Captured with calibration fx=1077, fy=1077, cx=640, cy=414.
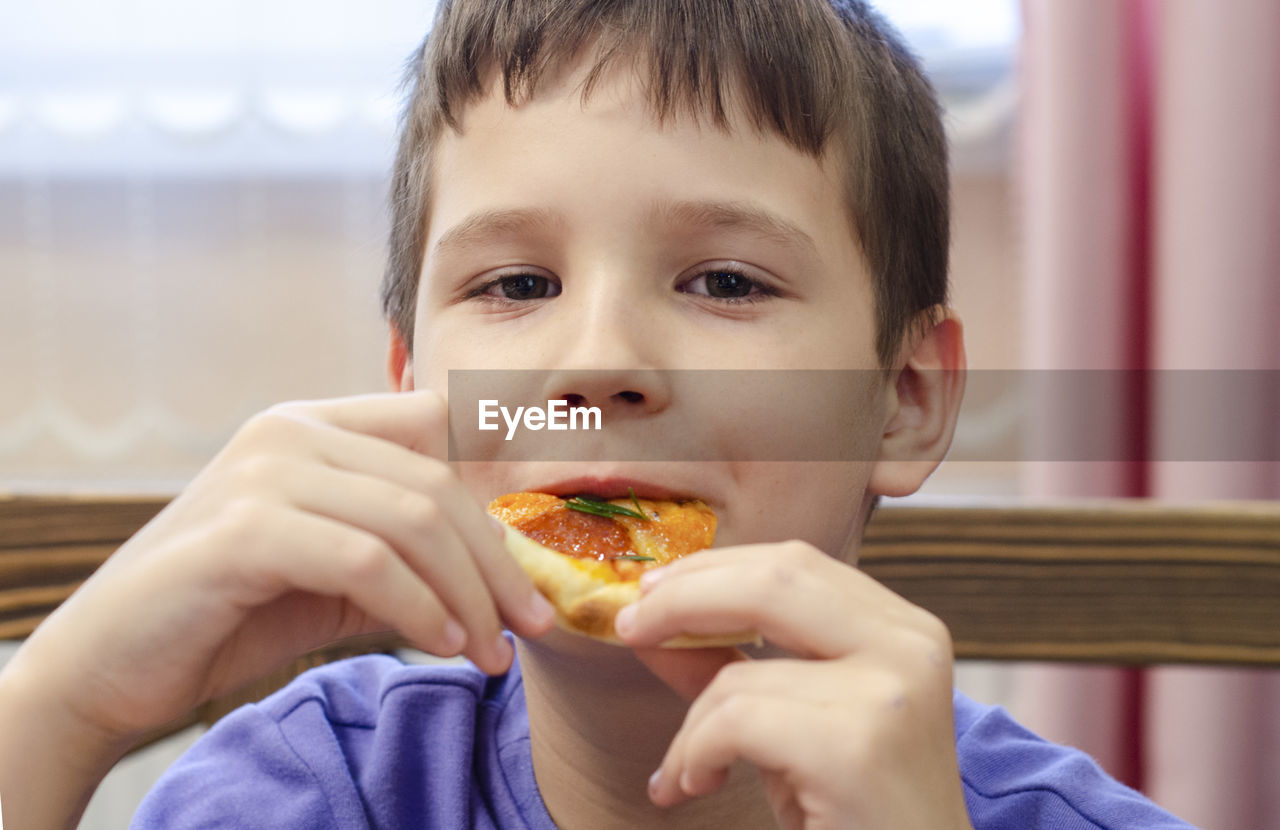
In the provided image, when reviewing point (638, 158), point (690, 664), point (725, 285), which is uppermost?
point (638, 158)

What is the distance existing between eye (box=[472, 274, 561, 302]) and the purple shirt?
0.42m

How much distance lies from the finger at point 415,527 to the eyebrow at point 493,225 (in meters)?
0.28

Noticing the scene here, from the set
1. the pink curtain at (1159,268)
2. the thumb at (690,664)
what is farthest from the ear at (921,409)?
the pink curtain at (1159,268)

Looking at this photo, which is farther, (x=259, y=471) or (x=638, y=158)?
(x=638, y=158)

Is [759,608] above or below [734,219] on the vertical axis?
below

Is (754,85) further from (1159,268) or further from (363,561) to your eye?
(1159,268)

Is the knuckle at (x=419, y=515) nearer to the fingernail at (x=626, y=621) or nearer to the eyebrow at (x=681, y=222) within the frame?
the fingernail at (x=626, y=621)

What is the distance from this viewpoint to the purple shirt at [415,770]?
3.14 feet

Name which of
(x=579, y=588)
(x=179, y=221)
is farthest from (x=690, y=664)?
(x=179, y=221)

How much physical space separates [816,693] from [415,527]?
9.7 inches

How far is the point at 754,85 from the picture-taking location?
89cm

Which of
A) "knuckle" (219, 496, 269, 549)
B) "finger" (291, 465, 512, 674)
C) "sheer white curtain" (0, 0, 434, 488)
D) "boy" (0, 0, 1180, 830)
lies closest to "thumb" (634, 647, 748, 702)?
"boy" (0, 0, 1180, 830)

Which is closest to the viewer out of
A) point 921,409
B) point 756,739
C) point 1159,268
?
point 756,739

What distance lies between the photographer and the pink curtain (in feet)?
5.37
